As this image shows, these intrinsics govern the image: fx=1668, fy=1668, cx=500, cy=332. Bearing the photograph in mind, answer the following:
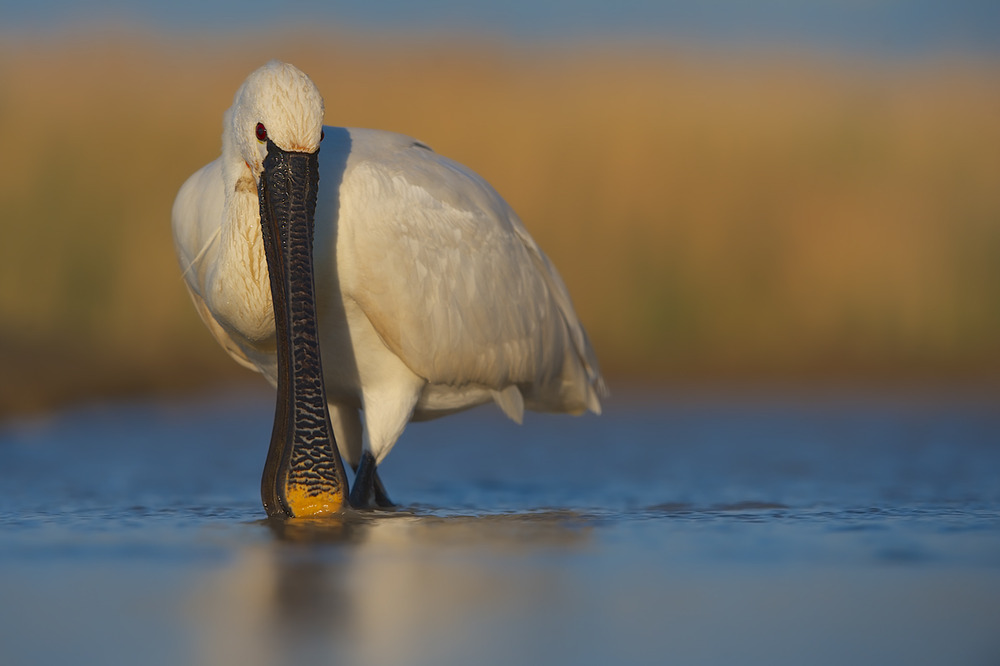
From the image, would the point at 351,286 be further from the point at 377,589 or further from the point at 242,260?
the point at 377,589

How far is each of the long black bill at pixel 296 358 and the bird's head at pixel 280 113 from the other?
6cm

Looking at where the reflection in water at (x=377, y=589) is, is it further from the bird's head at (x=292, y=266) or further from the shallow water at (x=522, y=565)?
the bird's head at (x=292, y=266)

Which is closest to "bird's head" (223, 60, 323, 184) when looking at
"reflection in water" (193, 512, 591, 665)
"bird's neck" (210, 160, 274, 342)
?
"bird's neck" (210, 160, 274, 342)

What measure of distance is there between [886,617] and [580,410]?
4390mm

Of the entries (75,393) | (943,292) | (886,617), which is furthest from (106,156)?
(886,617)

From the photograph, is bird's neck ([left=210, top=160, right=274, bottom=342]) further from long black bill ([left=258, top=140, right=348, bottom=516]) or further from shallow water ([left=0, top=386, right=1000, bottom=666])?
shallow water ([left=0, top=386, right=1000, bottom=666])

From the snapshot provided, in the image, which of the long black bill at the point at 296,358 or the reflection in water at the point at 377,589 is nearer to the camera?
the reflection in water at the point at 377,589

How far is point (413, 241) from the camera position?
24.5 feet

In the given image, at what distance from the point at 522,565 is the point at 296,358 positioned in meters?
1.70

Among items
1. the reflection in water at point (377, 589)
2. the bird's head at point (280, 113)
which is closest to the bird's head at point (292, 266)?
the bird's head at point (280, 113)

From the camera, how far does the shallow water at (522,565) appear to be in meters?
4.35

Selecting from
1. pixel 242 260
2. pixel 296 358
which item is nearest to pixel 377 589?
pixel 296 358

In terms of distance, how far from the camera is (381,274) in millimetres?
7340

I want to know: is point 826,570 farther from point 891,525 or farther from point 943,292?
point 943,292
